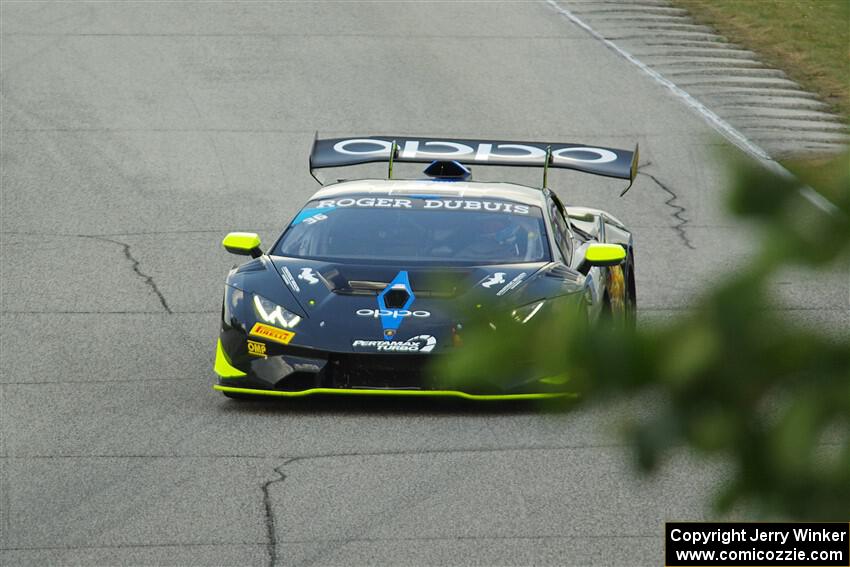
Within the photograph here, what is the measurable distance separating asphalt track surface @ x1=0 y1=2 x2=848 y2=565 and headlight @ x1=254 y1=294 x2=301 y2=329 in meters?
0.52

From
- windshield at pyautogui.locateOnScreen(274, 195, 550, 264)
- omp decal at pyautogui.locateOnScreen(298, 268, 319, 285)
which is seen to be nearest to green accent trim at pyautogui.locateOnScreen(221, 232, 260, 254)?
windshield at pyautogui.locateOnScreen(274, 195, 550, 264)

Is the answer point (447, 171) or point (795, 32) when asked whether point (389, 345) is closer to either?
point (447, 171)

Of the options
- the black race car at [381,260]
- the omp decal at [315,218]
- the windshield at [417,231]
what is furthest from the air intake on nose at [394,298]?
the omp decal at [315,218]

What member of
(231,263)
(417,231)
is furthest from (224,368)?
(231,263)

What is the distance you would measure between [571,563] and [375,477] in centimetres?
158

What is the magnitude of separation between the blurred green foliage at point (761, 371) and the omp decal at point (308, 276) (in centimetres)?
797

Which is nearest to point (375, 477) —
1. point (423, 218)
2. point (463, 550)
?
point (463, 550)

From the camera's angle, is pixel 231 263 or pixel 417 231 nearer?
pixel 417 231

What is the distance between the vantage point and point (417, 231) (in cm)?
958

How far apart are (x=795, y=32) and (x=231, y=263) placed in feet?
44.5

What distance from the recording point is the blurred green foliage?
37.9 inches

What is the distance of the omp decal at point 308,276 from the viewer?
8.99m

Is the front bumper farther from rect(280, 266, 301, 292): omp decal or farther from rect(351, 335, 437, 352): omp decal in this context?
rect(280, 266, 301, 292): omp decal

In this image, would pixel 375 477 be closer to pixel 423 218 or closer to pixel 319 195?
pixel 423 218
